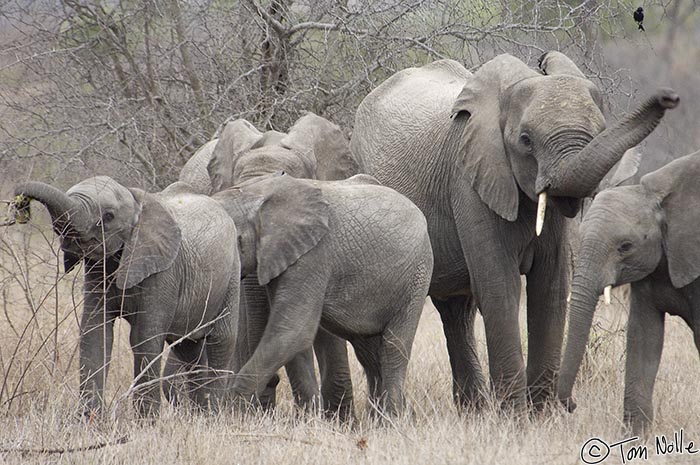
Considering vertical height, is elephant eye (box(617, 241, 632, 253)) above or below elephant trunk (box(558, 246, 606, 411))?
above

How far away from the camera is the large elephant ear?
779 cm

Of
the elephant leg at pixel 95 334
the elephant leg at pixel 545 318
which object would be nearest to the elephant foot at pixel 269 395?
the elephant leg at pixel 95 334

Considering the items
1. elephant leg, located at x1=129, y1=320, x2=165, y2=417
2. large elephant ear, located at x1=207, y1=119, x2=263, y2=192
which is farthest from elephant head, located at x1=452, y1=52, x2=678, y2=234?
elephant leg, located at x1=129, y1=320, x2=165, y2=417

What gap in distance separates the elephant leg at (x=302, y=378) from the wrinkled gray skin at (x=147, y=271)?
36 cm

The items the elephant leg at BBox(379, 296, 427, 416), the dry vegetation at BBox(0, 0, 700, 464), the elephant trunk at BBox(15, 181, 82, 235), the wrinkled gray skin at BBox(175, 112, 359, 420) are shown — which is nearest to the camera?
the elephant trunk at BBox(15, 181, 82, 235)

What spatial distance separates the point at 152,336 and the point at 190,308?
414 millimetres

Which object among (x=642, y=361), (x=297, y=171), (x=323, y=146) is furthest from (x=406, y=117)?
(x=642, y=361)

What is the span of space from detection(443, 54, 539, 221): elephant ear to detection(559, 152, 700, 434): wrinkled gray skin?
0.67 meters

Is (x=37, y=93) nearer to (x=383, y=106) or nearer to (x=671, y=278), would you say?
(x=383, y=106)

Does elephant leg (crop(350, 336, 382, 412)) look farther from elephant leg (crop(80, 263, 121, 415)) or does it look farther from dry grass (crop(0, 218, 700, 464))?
elephant leg (crop(80, 263, 121, 415))

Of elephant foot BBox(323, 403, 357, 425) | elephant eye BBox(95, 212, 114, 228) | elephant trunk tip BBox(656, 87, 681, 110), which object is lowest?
elephant foot BBox(323, 403, 357, 425)

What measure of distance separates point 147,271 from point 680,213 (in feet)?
8.22

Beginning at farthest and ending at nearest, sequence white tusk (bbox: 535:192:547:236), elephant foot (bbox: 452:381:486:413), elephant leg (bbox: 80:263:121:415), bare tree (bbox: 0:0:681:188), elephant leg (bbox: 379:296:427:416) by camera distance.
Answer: bare tree (bbox: 0:0:681:188)
elephant foot (bbox: 452:381:486:413)
elephant leg (bbox: 379:296:427:416)
white tusk (bbox: 535:192:547:236)
elephant leg (bbox: 80:263:121:415)

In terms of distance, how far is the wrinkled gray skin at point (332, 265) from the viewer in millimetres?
6582
